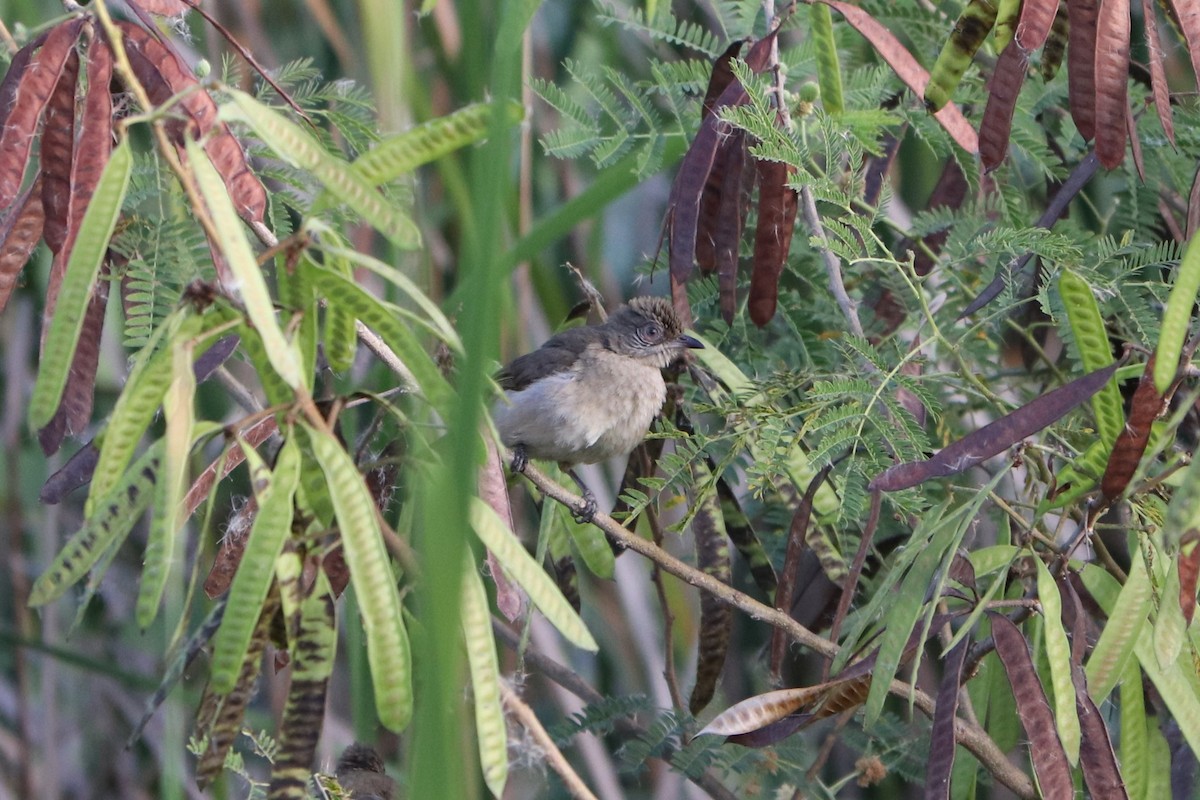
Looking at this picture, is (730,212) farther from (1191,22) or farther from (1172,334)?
(1172,334)

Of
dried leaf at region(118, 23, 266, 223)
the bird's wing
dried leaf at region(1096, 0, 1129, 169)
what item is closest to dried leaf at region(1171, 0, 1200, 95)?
dried leaf at region(1096, 0, 1129, 169)

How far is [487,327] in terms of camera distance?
3.87ft

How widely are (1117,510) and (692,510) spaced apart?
105 centimetres

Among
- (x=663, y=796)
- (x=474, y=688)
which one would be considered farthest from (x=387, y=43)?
(x=663, y=796)

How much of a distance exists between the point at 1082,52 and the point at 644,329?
76.3 inches

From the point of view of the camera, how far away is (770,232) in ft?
8.04

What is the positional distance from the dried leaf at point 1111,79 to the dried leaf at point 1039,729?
815 mm

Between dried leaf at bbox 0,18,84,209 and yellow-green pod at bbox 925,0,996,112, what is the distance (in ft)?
4.46

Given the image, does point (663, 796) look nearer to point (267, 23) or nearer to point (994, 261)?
point (994, 261)

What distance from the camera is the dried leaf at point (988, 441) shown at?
1.82 m

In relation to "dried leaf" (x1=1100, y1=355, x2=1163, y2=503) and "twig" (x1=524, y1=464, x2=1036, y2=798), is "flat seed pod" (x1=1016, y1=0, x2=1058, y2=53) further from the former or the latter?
"twig" (x1=524, y1=464, x2=1036, y2=798)

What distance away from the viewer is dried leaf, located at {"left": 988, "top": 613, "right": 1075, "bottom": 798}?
5.88 feet

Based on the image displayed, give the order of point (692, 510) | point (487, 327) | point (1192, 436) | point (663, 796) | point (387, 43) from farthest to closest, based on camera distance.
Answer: point (663, 796), point (1192, 436), point (692, 510), point (387, 43), point (487, 327)

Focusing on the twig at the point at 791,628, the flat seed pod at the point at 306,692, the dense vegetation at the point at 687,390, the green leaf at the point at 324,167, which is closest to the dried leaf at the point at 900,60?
the dense vegetation at the point at 687,390
